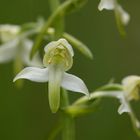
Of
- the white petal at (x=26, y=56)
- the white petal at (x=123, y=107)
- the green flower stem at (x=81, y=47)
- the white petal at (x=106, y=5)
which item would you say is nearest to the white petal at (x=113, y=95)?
the white petal at (x=123, y=107)

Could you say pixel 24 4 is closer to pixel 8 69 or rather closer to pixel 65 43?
pixel 8 69

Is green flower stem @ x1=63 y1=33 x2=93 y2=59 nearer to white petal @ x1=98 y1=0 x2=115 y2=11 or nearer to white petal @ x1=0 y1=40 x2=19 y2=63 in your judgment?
white petal @ x1=98 y1=0 x2=115 y2=11

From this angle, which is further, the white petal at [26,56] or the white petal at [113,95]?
the white petal at [26,56]

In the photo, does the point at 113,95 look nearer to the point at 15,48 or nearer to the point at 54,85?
the point at 54,85

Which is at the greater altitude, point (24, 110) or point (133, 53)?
point (133, 53)

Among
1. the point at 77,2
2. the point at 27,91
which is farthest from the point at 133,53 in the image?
the point at 77,2

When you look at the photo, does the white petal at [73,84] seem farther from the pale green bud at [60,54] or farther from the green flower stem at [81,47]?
the green flower stem at [81,47]
